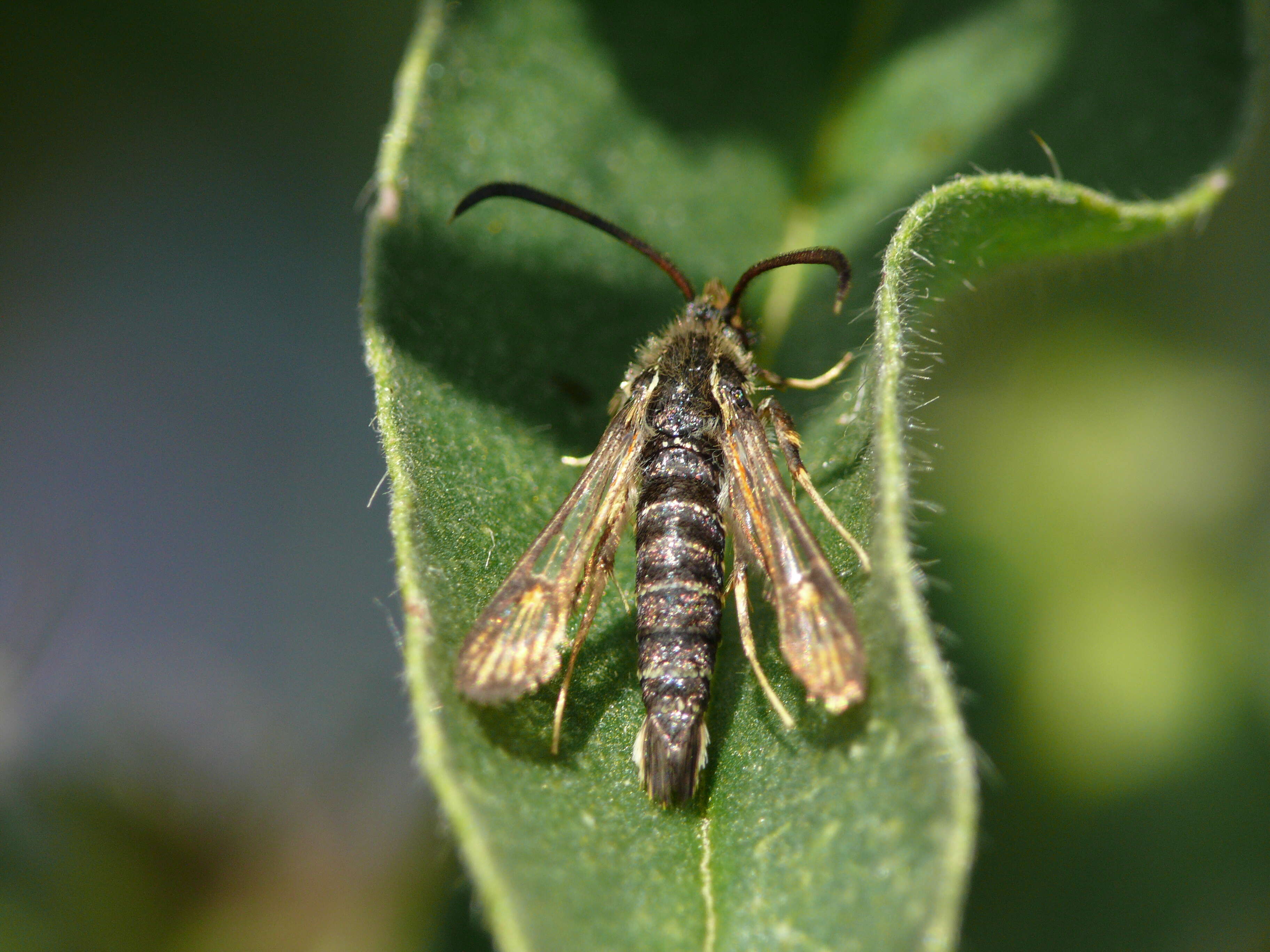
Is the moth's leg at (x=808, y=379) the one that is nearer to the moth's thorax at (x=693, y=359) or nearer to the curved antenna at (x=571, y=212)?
the moth's thorax at (x=693, y=359)

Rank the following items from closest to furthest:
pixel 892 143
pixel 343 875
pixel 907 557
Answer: pixel 907 557, pixel 892 143, pixel 343 875

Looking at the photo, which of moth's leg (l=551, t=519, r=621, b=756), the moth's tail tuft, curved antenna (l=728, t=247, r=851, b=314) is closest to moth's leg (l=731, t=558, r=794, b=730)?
the moth's tail tuft

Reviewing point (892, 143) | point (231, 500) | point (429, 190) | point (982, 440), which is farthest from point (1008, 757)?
point (231, 500)

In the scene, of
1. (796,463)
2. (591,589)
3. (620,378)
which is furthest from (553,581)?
(620,378)

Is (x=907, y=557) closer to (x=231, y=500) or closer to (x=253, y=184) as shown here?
(x=231, y=500)

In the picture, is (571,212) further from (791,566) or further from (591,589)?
(791,566)

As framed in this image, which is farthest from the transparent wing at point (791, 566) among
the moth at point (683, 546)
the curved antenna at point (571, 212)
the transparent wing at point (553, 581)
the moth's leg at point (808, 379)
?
the curved antenna at point (571, 212)
